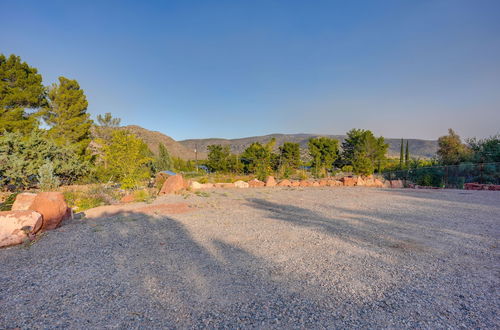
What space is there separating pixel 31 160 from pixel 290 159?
14.8m

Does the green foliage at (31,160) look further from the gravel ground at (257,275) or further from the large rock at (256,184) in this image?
the large rock at (256,184)

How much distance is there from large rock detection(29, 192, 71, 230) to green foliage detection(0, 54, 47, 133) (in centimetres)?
1346

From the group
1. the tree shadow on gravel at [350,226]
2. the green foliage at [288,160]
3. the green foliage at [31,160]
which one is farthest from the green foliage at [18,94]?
the tree shadow on gravel at [350,226]

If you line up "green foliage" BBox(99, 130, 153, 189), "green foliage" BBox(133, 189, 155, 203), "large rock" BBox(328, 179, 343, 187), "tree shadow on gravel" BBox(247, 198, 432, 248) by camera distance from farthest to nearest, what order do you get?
"large rock" BBox(328, 179, 343, 187), "green foliage" BBox(99, 130, 153, 189), "green foliage" BBox(133, 189, 155, 203), "tree shadow on gravel" BBox(247, 198, 432, 248)

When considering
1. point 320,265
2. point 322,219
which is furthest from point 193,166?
point 320,265

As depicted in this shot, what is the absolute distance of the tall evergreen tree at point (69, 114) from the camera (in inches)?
738

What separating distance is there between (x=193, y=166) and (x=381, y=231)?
25961 mm

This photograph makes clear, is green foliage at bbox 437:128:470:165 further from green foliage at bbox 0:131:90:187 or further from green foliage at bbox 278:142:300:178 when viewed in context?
green foliage at bbox 0:131:90:187

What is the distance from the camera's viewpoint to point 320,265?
3.42 m

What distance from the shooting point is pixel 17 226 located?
4.44m

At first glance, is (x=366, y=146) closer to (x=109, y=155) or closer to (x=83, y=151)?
(x=109, y=155)

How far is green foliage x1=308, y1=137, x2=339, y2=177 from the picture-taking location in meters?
19.2

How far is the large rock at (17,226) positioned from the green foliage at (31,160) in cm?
715

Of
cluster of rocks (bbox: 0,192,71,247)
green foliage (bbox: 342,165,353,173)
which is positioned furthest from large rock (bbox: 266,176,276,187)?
cluster of rocks (bbox: 0,192,71,247)
